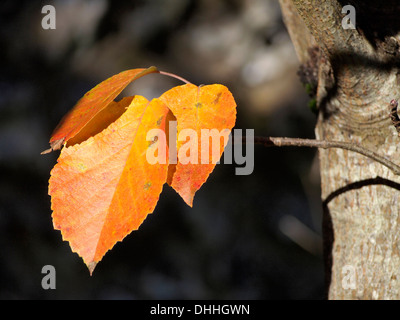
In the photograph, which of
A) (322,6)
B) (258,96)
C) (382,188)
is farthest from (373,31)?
(258,96)

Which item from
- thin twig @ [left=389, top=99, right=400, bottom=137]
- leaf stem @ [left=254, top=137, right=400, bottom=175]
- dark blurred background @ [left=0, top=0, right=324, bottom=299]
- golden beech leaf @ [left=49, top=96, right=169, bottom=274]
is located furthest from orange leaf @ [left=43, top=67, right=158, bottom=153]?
dark blurred background @ [left=0, top=0, right=324, bottom=299]

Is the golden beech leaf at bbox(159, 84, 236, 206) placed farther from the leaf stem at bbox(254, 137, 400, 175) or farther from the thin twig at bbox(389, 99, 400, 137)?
the thin twig at bbox(389, 99, 400, 137)

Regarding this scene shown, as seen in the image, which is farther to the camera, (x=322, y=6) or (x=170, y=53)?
(x=170, y=53)

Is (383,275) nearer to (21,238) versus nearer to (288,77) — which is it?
(288,77)

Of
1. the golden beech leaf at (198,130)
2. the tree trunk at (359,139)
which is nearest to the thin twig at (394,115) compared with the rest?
the tree trunk at (359,139)

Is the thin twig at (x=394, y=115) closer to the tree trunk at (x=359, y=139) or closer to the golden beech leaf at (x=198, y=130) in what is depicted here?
the tree trunk at (x=359, y=139)

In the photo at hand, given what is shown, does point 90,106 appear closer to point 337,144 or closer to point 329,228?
point 337,144
